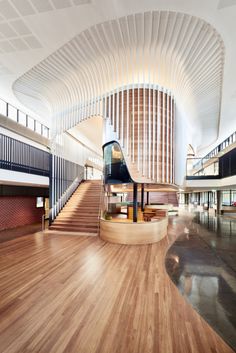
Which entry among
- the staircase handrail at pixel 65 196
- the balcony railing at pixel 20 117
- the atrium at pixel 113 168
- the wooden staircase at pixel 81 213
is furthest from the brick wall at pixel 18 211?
the balcony railing at pixel 20 117

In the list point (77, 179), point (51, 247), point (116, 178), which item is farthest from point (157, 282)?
point (77, 179)

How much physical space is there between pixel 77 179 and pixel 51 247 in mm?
7353

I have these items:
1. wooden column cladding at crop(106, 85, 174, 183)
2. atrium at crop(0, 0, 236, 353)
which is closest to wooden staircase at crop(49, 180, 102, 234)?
atrium at crop(0, 0, 236, 353)

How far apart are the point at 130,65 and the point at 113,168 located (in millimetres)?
3951

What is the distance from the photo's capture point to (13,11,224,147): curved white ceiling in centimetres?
512

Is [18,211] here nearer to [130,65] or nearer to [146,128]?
[146,128]

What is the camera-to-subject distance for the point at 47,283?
12.6 ft

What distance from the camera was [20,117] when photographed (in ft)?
37.1

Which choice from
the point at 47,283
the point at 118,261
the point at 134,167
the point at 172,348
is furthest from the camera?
the point at 134,167

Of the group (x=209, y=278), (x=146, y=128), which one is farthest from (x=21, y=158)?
(x=209, y=278)

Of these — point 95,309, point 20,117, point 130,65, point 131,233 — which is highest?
point 130,65

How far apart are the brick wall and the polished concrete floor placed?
28.0ft

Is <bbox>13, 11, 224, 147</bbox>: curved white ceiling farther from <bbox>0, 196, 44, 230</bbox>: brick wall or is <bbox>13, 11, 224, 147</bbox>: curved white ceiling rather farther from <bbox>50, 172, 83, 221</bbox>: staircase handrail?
<bbox>0, 196, 44, 230</bbox>: brick wall

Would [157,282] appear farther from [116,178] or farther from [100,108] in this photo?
[100,108]
